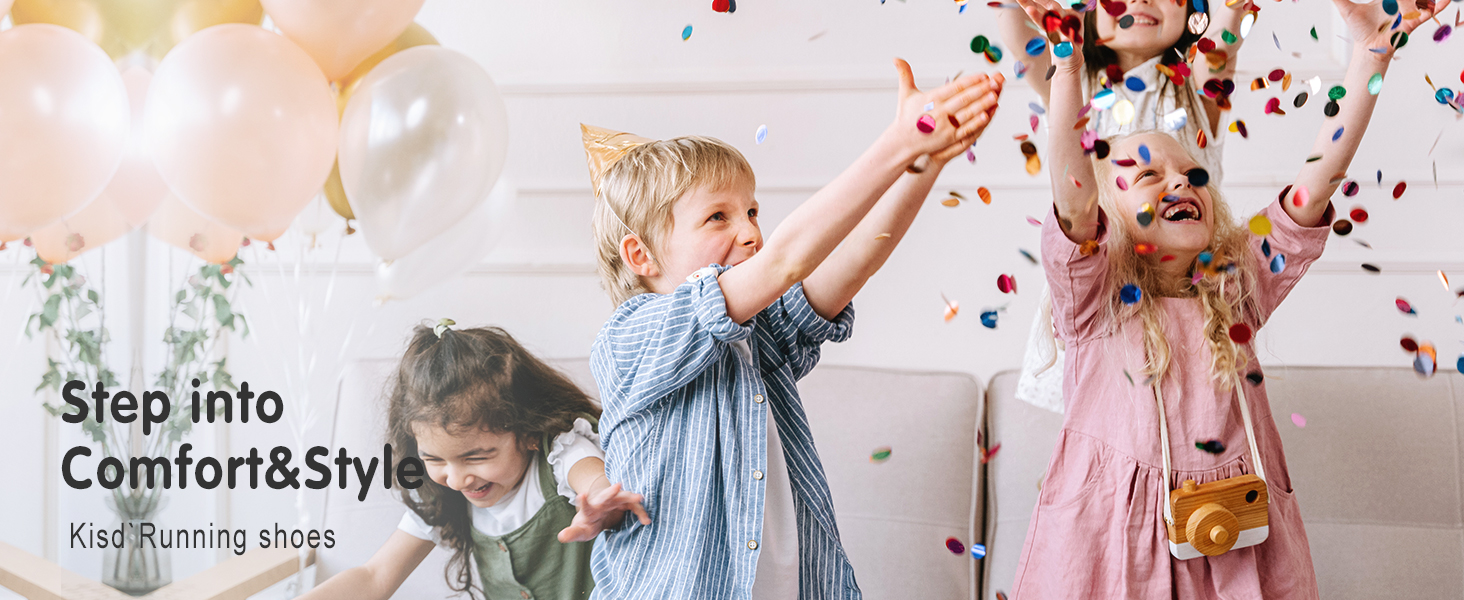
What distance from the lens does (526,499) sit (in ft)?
5.41

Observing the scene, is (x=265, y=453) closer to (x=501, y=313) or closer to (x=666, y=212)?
(x=501, y=313)

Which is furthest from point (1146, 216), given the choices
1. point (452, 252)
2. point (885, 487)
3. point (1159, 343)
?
point (452, 252)

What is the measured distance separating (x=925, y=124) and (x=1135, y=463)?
62 cm

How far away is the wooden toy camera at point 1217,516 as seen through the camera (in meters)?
1.08

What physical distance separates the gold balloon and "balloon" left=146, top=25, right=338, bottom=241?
111mm

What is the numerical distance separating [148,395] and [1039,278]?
6.66ft

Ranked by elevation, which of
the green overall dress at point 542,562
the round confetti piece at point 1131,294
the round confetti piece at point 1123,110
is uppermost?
the round confetti piece at point 1123,110

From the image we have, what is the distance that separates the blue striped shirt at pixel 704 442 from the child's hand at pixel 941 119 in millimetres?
248

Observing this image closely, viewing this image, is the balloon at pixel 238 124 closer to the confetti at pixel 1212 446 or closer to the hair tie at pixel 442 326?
the hair tie at pixel 442 326

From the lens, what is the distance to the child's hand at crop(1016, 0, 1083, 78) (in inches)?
38.8

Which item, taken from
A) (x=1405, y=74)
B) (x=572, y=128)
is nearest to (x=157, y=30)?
(x=572, y=128)

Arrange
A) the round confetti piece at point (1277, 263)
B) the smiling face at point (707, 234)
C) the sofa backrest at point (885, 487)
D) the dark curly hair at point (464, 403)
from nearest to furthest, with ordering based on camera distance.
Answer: the smiling face at point (707, 234), the round confetti piece at point (1277, 263), the sofa backrest at point (885, 487), the dark curly hair at point (464, 403)

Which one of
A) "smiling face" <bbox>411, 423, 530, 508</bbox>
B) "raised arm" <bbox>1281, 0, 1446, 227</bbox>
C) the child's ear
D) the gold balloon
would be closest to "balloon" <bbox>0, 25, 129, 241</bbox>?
the gold balloon

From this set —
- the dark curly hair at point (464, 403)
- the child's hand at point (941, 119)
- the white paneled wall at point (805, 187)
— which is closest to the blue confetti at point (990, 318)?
the child's hand at point (941, 119)
